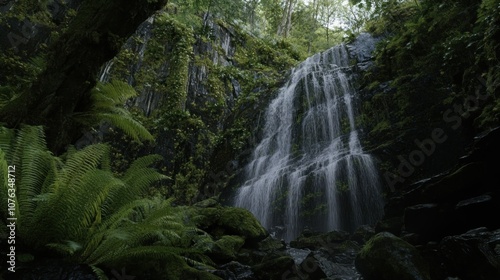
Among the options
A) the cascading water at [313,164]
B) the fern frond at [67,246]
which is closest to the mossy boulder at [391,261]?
the fern frond at [67,246]

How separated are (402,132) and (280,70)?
10032 mm

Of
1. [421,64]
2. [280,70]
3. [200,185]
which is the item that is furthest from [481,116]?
[280,70]

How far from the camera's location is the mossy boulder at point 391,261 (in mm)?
Result: 3512

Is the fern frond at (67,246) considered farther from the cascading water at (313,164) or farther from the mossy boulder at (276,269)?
the cascading water at (313,164)

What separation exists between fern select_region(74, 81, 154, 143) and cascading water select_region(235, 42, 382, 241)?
454 cm

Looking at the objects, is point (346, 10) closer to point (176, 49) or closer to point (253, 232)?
point (176, 49)

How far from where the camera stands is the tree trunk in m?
4.31

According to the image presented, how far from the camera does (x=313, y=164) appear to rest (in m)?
9.23

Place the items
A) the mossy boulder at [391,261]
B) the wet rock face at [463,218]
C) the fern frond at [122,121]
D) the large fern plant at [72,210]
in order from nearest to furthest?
the large fern plant at [72,210], the wet rock face at [463,218], the mossy boulder at [391,261], the fern frond at [122,121]

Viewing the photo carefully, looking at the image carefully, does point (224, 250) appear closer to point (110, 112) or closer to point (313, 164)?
point (110, 112)

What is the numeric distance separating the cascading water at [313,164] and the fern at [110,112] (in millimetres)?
4542

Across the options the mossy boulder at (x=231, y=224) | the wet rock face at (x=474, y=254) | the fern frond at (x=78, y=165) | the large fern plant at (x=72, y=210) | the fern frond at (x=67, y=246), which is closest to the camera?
the fern frond at (x=67, y=246)

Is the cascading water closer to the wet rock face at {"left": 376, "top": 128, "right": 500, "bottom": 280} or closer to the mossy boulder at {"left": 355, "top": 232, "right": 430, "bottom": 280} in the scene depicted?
the wet rock face at {"left": 376, "top": 128, "right": 500, "bottom": 280}

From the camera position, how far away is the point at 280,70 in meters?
17.3
